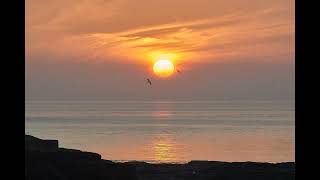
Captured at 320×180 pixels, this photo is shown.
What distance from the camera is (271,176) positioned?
1455 inches

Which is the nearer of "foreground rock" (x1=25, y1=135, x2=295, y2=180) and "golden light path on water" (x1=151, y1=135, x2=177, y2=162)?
"foreground rock" (x1=25, y1=135, x2=295, y2=180)

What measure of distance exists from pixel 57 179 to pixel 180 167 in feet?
72.5

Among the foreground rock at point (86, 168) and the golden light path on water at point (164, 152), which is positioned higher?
the golden light path on water at point (164, 152)

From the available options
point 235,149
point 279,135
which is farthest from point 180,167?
point 279,135

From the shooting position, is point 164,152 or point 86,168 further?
point 164,152

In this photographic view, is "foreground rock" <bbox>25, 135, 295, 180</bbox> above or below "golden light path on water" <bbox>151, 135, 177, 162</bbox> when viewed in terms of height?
below

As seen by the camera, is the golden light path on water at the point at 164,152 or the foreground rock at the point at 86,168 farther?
the golden light path on water at the point at 164,152

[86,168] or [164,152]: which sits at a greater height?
[164,152]

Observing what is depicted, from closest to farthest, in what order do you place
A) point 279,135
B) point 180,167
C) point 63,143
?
point 180,167 < point 63,143 < point 279,135
